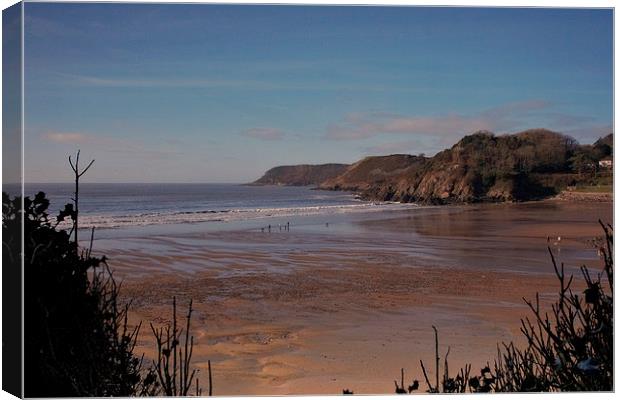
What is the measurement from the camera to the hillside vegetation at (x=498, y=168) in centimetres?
421

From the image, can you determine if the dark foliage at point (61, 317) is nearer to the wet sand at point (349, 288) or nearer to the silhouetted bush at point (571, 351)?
the wet sand at point (349, 288)

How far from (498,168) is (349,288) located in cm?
166

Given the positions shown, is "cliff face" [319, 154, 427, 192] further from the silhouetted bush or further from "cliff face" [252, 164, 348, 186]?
the silhouetted bush

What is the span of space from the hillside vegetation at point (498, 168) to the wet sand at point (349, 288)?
0.21 metres

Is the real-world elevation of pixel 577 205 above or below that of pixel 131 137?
below

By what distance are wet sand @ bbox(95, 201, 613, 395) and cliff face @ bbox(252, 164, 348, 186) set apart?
39.1 inches

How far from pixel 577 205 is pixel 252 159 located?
2232mm

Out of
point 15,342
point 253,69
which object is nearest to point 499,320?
point 253,69

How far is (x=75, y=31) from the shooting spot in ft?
11.6

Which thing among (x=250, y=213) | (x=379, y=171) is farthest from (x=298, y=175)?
(x=250, y=213)

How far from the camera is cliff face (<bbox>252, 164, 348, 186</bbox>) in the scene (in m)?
4.30

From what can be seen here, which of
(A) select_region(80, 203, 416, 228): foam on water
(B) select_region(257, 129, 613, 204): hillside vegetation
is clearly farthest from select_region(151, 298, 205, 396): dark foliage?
(A) select_region(80, 203, 416, 228): foam on water

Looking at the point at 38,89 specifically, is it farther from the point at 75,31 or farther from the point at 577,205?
the point at 577,205

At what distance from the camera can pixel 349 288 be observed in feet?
18.9
